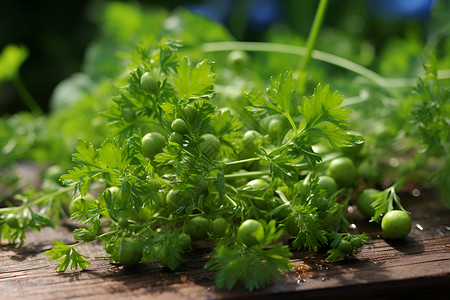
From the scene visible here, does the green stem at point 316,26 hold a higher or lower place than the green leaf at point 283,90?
higher

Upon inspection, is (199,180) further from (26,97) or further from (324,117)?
(26,97)

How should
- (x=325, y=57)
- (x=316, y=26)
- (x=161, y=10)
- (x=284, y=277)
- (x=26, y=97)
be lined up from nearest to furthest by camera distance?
(x=284, y=277) < (x=316, y=26) < (x=325, y=57) < (x=26, y=97) < (x=161, y=10)

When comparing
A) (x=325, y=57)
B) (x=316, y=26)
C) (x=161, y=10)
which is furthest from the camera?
(x=161, y=10)

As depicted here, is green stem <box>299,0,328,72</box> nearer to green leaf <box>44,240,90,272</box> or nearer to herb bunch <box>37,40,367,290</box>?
herb bunch <box>37,40,367,290</box>

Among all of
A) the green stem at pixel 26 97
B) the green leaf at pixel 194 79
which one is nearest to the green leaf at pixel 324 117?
the green leaf at pixel 194 79

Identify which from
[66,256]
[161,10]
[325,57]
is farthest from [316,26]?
[161,10]

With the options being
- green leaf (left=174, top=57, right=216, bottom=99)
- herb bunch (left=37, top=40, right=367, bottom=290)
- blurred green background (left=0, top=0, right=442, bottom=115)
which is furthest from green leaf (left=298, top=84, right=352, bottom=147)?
blurred green background (left=0, top=0, right=442, bottom=115)

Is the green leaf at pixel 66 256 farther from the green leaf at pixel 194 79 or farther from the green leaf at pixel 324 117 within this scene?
the green leaf at pixel 324 117
